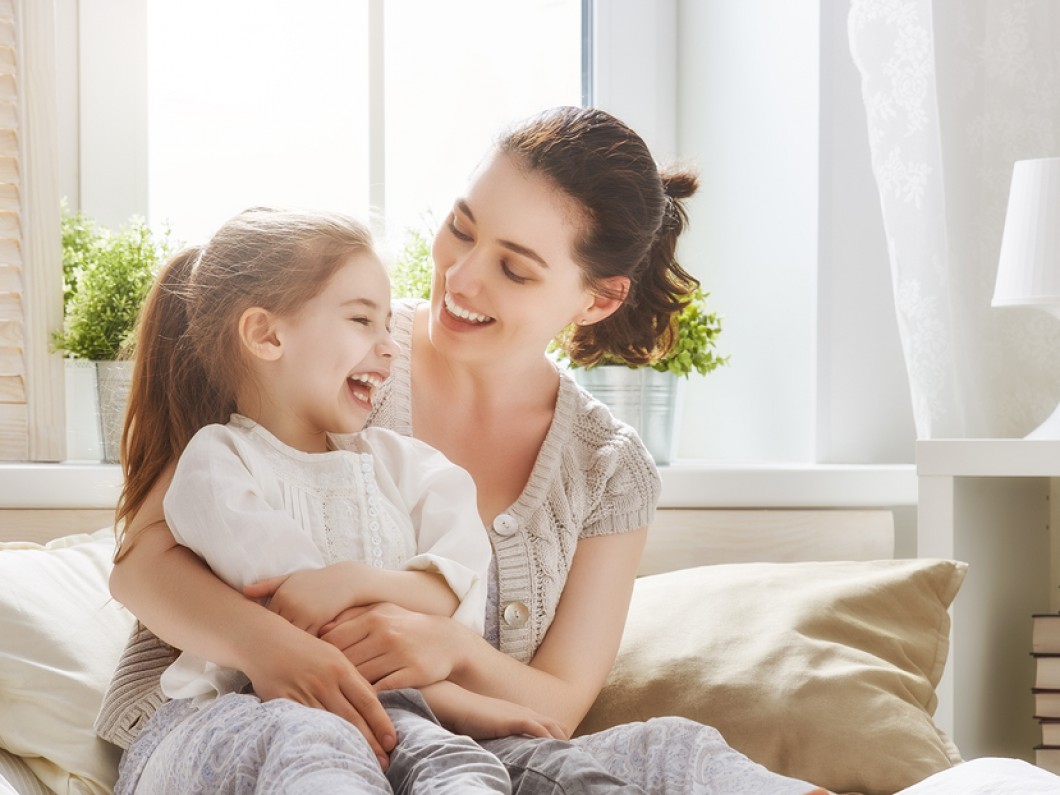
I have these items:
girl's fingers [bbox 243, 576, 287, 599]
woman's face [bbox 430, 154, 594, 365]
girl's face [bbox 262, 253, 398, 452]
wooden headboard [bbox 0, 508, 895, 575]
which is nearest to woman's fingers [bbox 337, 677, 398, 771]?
girl's fingers [bbox 243, 576, 287, 599]

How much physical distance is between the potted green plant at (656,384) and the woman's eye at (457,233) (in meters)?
0.61

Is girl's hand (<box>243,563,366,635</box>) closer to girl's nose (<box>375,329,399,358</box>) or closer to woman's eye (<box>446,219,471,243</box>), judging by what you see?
girl's nose (<box>375,329,399,358</box>)

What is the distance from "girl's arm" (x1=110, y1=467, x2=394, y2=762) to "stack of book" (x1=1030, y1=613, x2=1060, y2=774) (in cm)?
101

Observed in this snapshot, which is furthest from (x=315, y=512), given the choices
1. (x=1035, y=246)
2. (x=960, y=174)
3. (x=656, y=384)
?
(x=960, y=174)

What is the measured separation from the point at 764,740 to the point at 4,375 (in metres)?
1.22

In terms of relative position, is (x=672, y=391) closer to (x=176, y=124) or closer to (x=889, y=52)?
(x=889, y=52)

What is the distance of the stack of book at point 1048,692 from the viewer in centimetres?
155

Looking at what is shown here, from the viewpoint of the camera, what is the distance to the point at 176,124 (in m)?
2.15

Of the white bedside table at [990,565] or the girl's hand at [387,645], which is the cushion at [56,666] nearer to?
the girl's hand at [387,645]

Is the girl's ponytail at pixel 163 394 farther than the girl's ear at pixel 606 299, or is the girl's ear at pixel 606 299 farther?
the girl's ear at pixel 606 299

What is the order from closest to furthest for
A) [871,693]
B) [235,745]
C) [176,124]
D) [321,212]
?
[235,745] → [321,212] → [871,693] → [176,124]

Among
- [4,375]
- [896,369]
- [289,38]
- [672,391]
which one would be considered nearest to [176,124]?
[289,38]

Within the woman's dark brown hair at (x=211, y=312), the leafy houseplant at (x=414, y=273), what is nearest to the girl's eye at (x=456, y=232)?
the woman's dark brown hair at (x=211, y=312)

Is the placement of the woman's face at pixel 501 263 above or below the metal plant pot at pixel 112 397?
above
